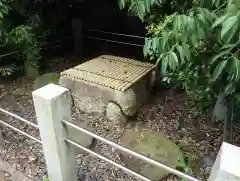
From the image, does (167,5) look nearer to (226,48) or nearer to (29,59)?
(226,48)

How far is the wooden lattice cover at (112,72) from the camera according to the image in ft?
9.01

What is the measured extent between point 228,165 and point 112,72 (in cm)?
209

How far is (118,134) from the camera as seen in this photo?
2.66 m

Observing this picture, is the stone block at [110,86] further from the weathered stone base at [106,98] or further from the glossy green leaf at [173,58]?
the glossy green leaf at [173,58]

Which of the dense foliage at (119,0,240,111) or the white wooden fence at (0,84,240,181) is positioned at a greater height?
the dense foliage at (119,0,240,111)

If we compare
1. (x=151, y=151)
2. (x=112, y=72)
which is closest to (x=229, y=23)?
(x=151, y=151)

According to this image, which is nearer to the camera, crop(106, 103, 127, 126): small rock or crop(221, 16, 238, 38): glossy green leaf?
crop(221, 16, 238, 38): glossy green leaf

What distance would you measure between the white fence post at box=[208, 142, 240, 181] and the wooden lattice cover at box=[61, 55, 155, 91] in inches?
62.8

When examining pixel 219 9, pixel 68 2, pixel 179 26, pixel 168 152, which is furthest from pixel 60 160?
pixel 68 2

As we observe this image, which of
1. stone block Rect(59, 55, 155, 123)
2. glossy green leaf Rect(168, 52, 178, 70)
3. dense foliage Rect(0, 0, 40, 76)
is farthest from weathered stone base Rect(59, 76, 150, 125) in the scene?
glossy green leaf Rect(168, 52, 178, 70)

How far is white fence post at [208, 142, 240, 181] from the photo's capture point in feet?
3.25

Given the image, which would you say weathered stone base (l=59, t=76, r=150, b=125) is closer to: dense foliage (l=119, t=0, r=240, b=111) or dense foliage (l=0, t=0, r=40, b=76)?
dense foliage (l=0, t=0, r=40, b=76)

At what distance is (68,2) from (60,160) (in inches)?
127

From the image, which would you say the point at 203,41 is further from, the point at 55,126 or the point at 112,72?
the point at 112,72
